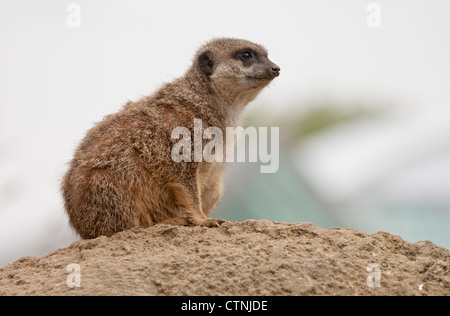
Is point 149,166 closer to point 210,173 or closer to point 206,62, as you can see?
point 210,173

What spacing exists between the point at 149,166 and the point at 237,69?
1.14 metres

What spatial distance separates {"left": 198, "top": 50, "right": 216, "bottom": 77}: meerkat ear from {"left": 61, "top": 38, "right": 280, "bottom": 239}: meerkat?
179 millimetres

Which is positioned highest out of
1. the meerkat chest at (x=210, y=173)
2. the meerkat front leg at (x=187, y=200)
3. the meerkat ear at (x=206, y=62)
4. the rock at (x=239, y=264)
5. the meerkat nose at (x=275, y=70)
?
the meerkat ear at (x=206, y=62)

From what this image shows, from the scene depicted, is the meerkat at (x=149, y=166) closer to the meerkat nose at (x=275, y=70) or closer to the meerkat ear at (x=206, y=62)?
the meerkat nose at (x=275, y=70)

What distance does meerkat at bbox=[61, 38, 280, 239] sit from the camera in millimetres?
3934

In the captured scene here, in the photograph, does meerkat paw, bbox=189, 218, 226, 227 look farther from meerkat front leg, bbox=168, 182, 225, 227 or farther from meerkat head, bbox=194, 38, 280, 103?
meerkat head, bbox=194, 38, 280, 103

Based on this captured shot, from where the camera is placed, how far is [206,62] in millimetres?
4758

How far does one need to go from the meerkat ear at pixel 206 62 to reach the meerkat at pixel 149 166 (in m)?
0.18

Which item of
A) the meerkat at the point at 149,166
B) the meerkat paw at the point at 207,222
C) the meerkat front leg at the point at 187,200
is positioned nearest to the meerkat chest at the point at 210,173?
the meerkat at the point at 149,166

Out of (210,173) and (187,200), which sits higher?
(210,173)

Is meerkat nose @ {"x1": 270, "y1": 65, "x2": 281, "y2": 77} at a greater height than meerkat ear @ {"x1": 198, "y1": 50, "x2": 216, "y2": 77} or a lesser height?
lesser

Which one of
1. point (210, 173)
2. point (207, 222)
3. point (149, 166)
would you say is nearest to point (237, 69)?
point (210, 173)

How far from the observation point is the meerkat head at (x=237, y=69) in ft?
15.0

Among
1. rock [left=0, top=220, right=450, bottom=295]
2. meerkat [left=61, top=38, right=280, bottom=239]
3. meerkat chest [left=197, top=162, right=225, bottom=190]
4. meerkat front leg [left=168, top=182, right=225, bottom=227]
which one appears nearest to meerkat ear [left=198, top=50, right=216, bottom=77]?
meerkat [left=61, top=38, right=280, bottom=239]
